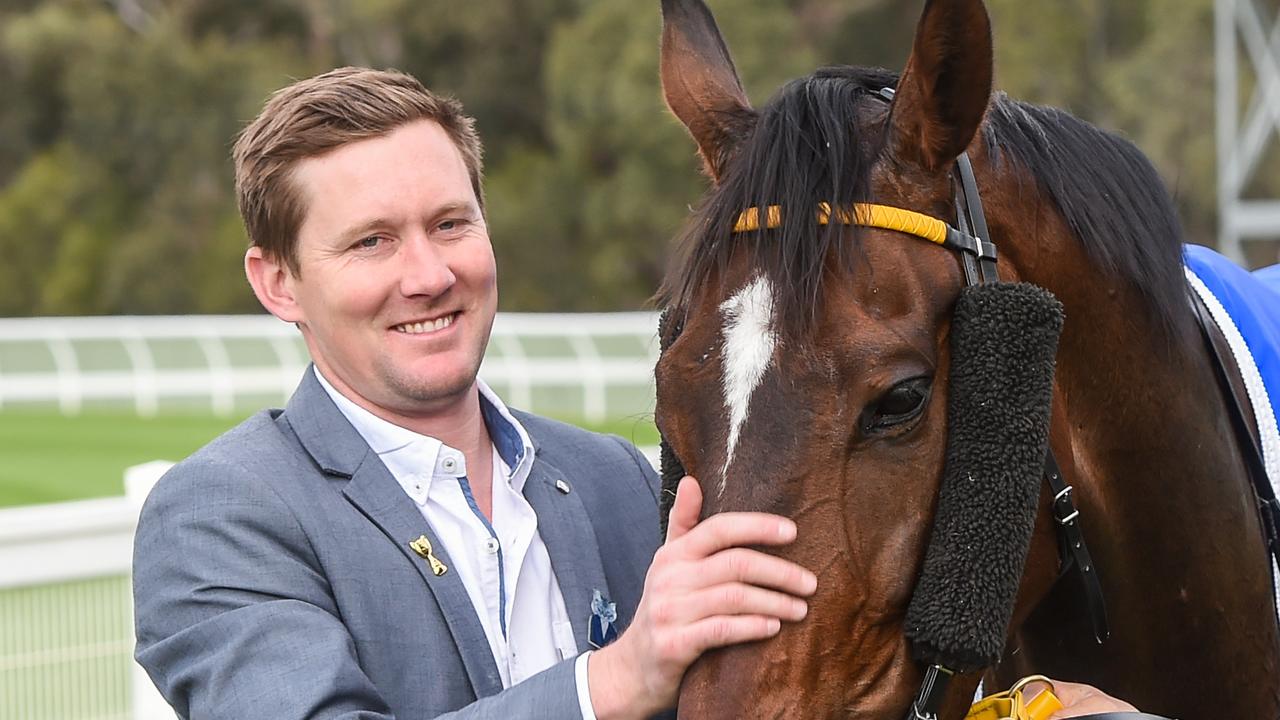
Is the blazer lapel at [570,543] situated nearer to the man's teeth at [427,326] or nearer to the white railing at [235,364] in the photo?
the man's teeth at [427,326]

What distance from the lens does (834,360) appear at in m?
1.76

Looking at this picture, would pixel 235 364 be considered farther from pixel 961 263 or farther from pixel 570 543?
pixel 961 263

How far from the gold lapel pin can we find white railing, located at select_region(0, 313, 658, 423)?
11540 mm

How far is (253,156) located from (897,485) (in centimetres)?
118

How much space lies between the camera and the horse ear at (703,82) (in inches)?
83.9

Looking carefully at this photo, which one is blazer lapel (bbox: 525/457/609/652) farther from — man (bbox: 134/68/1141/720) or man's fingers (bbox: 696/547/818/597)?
man's fingers (bbox: 696/547/818/597)

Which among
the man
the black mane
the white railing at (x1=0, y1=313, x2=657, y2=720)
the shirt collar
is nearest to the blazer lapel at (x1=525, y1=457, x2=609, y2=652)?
the man

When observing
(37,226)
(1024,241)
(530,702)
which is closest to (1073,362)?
(1024,241)

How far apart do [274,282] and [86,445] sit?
12.1 m

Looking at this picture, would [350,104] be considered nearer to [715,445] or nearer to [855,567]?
[715,445]

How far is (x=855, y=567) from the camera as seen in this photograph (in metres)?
1.74

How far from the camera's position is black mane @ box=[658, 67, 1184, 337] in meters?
1.83

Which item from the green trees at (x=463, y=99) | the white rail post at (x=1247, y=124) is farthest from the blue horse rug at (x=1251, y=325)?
the green trees at (x=463, y=99)

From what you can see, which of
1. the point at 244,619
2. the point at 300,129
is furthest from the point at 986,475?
the point at 300,129
